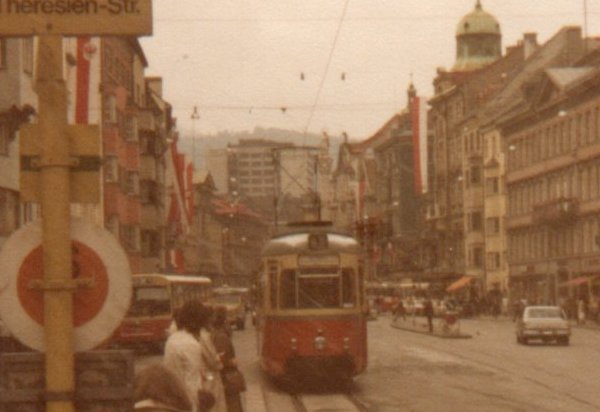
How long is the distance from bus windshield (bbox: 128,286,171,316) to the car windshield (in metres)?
12.2

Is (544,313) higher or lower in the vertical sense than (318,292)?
lower

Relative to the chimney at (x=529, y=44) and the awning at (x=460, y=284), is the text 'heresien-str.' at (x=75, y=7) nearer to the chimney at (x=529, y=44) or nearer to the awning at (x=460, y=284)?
the awning at (x=460, y=284)

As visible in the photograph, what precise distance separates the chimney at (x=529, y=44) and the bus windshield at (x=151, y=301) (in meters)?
76.4

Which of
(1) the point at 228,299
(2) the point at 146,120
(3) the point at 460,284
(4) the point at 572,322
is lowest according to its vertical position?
(4) the point at 572,322

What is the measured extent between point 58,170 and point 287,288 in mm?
22976

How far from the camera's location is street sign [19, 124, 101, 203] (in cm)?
709

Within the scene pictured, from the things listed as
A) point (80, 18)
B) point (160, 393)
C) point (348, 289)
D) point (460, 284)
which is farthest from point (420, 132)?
point (160, 393)

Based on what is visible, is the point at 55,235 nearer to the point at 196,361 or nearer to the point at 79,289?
the point at 79,289

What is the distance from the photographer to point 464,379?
34.4 m

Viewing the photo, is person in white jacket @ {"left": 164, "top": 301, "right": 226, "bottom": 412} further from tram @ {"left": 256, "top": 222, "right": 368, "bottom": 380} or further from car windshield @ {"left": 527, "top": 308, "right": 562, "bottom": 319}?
car windshield @ {"left": 527, "top": 308, "right": 562, "bottom": 319}

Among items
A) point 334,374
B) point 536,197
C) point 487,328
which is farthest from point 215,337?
point 536,197

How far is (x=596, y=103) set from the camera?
8594 cm

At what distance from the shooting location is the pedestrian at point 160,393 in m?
6.98

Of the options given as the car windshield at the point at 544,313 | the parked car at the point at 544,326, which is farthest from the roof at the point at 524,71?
the parked car at the point at 544,326
